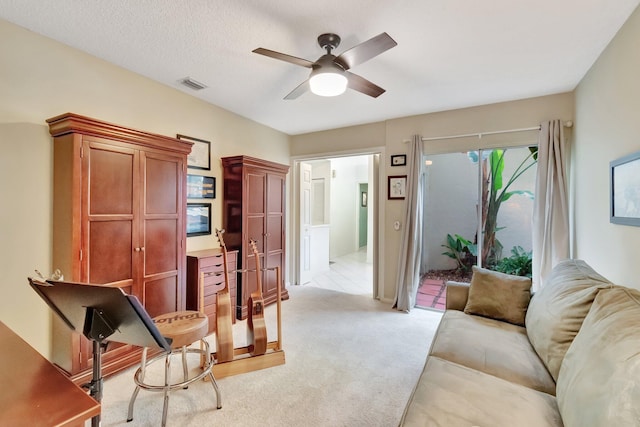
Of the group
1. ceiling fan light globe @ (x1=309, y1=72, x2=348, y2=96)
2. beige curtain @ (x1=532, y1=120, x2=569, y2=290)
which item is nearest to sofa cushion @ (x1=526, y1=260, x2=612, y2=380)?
beige curtain @ (x1=532, y1=120, x2=569, y2=290)

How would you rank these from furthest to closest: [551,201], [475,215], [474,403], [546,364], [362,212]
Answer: [362,212], [475,215], [551,201], [546,364], [474,403]

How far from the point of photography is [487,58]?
2273 mm

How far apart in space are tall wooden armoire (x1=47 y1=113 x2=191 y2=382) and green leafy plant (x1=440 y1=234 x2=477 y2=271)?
10.9 ft

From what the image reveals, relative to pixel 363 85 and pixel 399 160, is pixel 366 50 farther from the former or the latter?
pixel 399 160

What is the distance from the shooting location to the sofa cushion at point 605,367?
84cm

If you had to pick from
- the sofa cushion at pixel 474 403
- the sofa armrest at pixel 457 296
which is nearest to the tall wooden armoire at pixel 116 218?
the sofa cushion at pixel 474 403

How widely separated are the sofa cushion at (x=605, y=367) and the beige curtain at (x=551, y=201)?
6.07 feet

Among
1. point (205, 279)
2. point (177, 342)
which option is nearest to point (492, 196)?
point (205, 279)

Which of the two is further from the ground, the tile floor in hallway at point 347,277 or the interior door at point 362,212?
the interior door at point 362,212

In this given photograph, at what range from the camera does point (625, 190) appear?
1.78 meters

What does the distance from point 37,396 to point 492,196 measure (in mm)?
4037

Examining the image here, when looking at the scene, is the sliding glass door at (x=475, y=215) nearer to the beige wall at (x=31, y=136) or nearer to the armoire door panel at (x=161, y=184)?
the armoire door panel at (x=161, y=184)

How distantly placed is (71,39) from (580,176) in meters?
4.47

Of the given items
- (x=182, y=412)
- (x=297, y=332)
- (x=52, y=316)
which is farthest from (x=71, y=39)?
(x=297, y=332)
